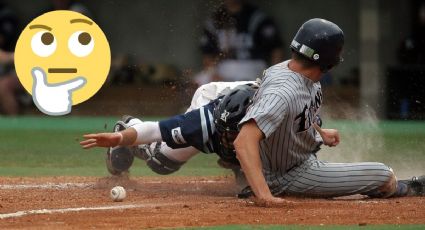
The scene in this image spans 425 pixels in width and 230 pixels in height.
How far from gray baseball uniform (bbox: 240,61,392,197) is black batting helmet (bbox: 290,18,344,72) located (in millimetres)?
161

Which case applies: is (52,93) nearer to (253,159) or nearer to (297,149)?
(297,149)

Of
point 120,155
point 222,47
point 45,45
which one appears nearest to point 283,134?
point 120,155

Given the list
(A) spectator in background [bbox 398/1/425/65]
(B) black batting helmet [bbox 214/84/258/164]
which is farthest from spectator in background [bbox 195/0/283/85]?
(B) black batting helmet [bbox 214/84/258/164]

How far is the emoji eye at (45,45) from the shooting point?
17906 mm

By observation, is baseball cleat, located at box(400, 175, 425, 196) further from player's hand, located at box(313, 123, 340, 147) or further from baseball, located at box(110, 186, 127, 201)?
baseball, located at box(110, 186, 127, 201)

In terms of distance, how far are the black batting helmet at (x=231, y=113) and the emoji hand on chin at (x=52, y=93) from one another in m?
9.96

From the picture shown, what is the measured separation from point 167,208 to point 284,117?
967 millimetres

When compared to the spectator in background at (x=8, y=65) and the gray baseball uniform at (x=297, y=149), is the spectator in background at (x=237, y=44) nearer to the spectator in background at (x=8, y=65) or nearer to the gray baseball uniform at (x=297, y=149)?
the spectator in background at (x=8, y=65)

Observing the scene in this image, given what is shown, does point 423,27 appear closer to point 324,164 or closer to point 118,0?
point 118,0

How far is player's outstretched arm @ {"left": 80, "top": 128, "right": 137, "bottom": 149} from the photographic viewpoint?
23.4 feet

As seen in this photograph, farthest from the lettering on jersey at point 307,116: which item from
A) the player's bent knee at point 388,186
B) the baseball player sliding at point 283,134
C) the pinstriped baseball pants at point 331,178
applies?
the player's bent knee at point 388,186

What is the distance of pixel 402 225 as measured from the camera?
6203 millimetres

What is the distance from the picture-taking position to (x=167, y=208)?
6.94 meters

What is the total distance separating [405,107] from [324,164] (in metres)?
9.34
